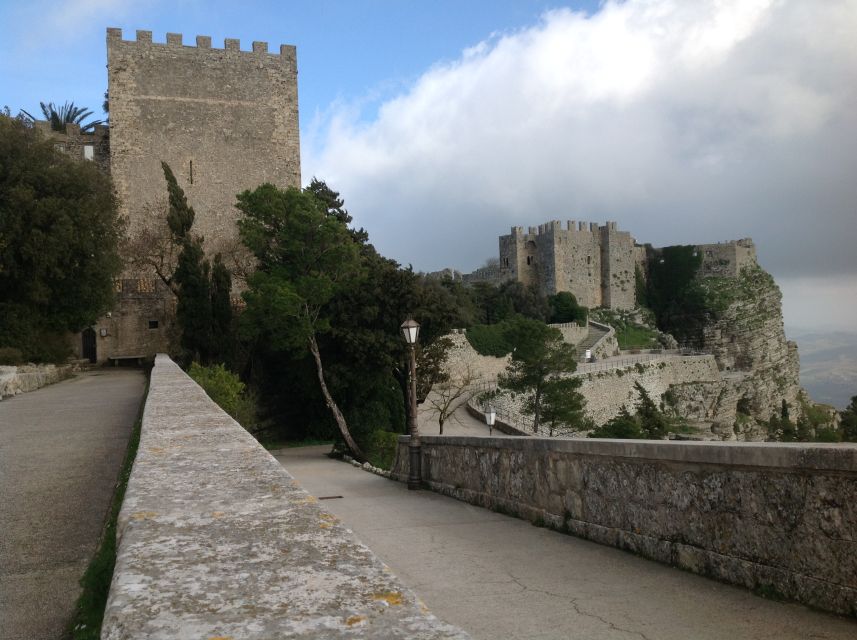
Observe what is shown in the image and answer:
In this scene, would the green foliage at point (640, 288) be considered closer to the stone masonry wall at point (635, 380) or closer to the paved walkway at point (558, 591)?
the stone masonry wall at point (635, 380)

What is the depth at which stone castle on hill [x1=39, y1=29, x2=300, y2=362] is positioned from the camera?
3275 cm

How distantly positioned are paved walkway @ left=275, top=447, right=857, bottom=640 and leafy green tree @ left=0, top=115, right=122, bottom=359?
743 inches

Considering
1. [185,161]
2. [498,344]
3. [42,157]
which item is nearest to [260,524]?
[42,157]

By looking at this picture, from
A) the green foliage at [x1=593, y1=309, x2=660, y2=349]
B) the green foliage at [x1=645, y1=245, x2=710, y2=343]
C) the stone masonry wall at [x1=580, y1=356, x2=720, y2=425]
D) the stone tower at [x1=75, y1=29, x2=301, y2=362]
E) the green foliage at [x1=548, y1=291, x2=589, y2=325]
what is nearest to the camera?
the stone tower at [x1=75, y1=29, x2=301, y2=362]

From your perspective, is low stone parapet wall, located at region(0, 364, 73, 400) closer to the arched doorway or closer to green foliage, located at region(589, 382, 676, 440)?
the arched doorway

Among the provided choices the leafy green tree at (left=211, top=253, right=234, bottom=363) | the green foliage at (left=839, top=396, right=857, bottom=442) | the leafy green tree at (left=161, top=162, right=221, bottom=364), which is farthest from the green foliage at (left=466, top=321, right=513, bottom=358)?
the green foliage at (left=839, top=396, right=857, bottom=442)

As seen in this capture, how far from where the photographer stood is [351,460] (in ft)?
72.1

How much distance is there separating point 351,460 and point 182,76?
71.0 ft

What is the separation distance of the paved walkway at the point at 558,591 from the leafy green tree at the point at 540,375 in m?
27.9

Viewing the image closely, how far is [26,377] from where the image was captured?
17.2 metres

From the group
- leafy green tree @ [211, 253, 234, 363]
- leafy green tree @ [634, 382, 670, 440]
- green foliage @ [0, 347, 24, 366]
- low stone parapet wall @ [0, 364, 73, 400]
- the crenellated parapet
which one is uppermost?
the crenellated parapet

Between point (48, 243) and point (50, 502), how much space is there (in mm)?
19193

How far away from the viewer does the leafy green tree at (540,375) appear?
35000 mm

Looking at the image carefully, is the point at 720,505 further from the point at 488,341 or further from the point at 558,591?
the point at 488,341
